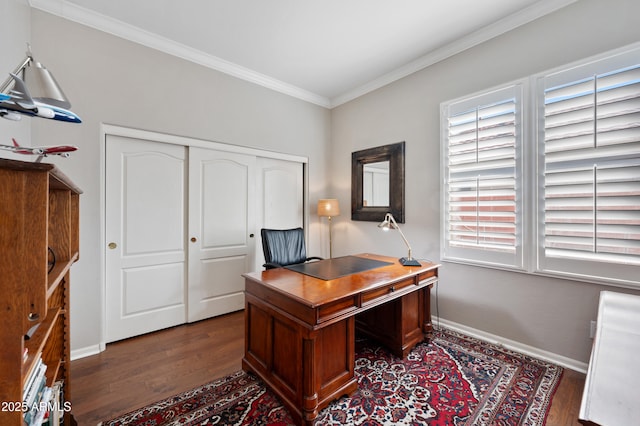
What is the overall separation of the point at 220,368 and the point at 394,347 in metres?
1.42

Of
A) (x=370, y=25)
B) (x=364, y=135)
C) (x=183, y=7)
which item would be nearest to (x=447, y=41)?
(x=370, y=25)

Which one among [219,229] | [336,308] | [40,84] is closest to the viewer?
[40,84]

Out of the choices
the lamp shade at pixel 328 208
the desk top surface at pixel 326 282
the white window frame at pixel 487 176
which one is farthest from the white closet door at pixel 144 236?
the white window frame at pixel 487 176

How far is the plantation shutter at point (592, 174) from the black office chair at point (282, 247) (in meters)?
2.09

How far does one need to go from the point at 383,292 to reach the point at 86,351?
2.54 meters

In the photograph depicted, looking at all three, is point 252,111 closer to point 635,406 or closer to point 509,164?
point 509,164

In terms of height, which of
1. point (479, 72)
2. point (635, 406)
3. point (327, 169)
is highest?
point (479, 72)

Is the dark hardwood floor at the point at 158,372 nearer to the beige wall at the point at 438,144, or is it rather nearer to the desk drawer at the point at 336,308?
the beige wall at the point at 438,144

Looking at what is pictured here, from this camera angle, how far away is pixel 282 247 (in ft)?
9.62

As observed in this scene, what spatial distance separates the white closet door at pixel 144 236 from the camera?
251 centimetres

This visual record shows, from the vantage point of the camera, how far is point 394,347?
227 cm

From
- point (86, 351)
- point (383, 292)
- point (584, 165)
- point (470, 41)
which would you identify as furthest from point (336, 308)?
point (470, 41)

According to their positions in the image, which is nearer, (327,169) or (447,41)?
(447,41)

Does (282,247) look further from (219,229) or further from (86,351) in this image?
(86,351)
